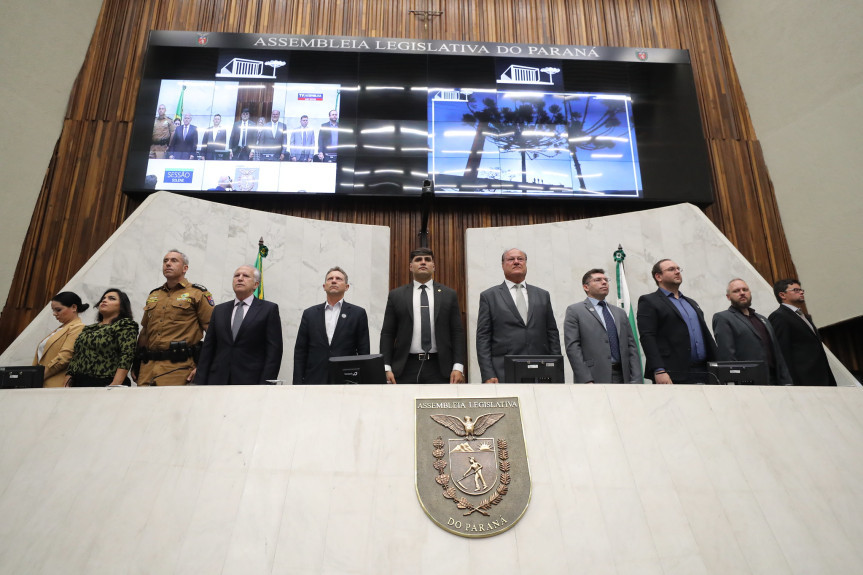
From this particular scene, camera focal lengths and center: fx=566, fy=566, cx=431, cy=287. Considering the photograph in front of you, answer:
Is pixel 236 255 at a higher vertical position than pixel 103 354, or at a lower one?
higher

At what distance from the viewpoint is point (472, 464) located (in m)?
2.04

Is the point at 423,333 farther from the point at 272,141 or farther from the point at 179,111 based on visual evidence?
the point at 179,111

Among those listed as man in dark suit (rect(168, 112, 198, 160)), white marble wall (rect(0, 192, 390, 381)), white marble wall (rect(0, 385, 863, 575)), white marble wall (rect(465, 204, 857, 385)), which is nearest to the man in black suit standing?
man in dark suit (rect(168, 112, 198, 160))

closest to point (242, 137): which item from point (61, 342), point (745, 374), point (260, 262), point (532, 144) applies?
point (260, 262)

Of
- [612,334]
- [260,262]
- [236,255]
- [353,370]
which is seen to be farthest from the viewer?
[236,255]

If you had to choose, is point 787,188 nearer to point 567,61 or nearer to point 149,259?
point 567,61

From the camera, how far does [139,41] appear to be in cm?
614

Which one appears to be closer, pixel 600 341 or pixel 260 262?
pixel 600 341

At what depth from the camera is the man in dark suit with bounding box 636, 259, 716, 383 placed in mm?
2961

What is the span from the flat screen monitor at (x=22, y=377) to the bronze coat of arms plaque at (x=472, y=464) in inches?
69.7

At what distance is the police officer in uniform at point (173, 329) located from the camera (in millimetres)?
3008

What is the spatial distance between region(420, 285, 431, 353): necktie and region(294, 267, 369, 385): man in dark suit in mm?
325

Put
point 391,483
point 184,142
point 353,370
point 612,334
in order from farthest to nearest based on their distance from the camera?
1. point 184,142
2. point 612,334
3. point 353,370
4. point 391,483

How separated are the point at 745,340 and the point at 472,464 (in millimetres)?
2039
